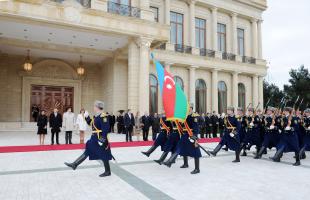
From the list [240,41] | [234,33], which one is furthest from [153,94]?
[240,41]

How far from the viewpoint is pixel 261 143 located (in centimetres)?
960

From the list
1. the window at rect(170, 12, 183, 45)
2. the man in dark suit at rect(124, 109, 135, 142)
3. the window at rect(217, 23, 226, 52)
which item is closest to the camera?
the man in dark suit at rect(124, 109, 135, 142)

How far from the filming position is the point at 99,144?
6188 millimetres

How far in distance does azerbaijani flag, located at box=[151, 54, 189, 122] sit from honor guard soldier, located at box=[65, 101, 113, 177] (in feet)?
5.07

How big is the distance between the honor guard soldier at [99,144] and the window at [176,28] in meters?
18.9

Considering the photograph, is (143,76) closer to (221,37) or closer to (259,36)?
(221,37)

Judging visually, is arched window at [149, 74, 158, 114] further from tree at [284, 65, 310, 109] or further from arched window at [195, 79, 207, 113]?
tree at [284, 65, 310, 109]

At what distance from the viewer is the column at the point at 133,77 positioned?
1694cm

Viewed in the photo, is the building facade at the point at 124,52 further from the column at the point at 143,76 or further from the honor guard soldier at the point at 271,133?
the honor guard soldier at the point at 271,133

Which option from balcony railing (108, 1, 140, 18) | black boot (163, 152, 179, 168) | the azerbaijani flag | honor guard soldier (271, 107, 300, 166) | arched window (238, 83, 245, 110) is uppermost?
balcony railing (108, 1, 140, 18)

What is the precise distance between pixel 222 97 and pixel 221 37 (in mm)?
5894

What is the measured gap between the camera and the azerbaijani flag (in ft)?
22.3

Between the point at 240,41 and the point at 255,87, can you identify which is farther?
the point at 240,41

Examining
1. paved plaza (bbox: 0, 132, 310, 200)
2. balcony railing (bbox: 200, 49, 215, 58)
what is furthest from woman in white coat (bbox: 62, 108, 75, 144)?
balcony railing (bbox: 200, 49, 215, 58)
